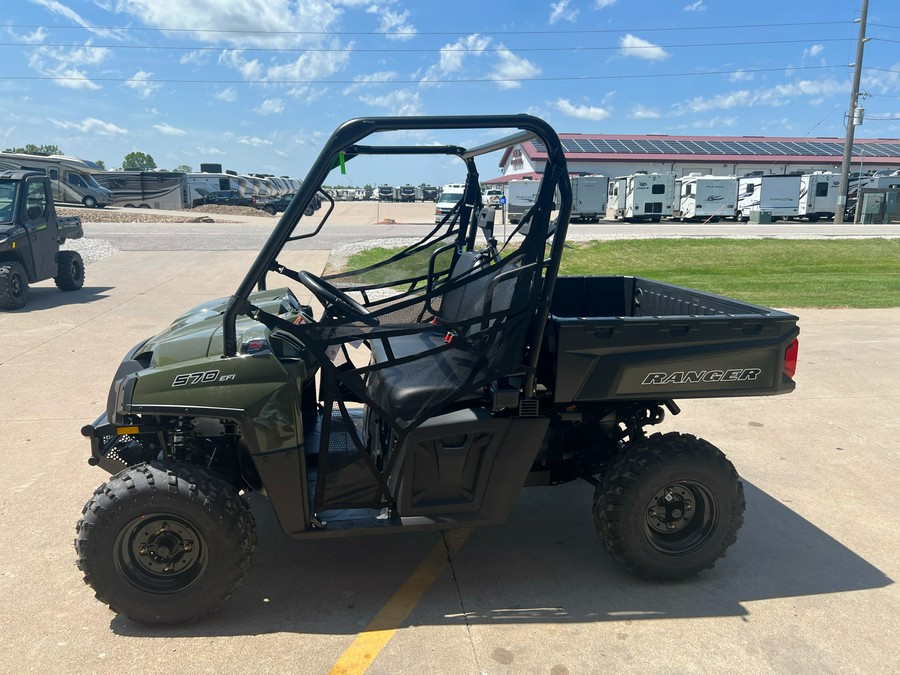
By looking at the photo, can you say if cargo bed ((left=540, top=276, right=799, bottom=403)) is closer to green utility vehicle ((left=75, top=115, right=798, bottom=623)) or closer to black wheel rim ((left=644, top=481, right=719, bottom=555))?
green utility vehicle ((left=75, top=115, right=798, bottom=623))

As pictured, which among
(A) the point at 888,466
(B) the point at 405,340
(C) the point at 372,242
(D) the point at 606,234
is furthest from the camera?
(D) the point at 606,234

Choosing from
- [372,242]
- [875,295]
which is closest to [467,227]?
[875,295]

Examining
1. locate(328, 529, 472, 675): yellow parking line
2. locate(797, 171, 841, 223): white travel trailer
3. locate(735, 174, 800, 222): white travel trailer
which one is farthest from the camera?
locate(797, 171, 841, 223): white travel trailer

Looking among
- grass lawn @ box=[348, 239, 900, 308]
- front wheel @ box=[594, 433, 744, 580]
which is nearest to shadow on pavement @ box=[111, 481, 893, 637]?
front wheel @ box=[594, 433, 744, 580]

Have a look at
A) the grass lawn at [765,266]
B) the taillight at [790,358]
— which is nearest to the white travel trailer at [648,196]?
the grass lawn at [765,266]

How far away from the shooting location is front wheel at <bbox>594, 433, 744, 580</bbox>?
3326 millimetres

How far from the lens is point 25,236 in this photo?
1063 cm

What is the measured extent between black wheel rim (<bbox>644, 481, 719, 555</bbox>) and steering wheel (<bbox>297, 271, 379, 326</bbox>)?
5.35ft

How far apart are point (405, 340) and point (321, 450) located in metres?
0.95

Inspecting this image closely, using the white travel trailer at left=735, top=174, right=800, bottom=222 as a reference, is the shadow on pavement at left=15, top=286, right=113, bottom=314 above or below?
below

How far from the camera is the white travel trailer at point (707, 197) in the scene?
34.8 meters

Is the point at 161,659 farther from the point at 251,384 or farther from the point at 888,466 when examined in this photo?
the point at 888,466

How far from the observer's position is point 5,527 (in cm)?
387

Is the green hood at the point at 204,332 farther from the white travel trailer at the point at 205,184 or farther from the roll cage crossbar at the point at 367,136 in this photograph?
the white travel trailer at the point at 205,184
